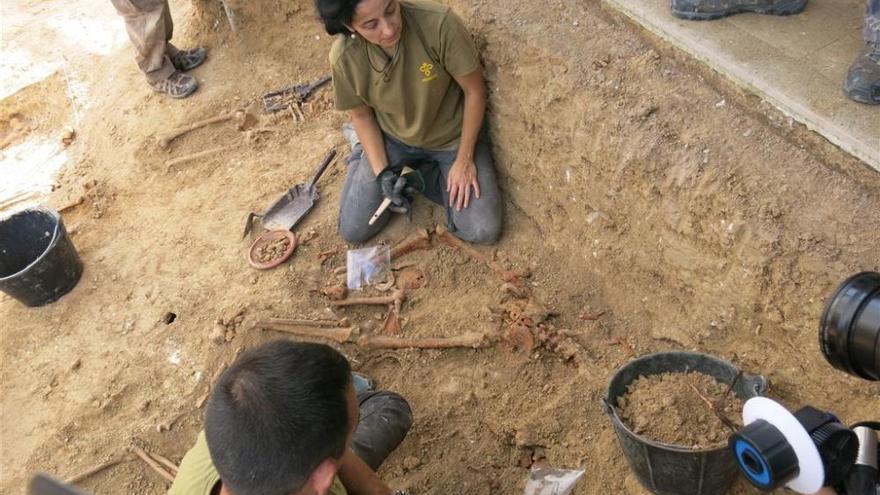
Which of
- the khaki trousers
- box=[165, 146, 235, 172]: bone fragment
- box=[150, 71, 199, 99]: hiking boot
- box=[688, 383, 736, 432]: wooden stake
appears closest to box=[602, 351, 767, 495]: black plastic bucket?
box=[688, 383, 736, 432]: wooden stake

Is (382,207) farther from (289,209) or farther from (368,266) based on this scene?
(289,209)

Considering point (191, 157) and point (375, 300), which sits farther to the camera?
point (191, 157)

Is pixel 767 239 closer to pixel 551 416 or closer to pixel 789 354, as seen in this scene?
pixel 789 354

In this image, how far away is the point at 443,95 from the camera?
3.88 metres

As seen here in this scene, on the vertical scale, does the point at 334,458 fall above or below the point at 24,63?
above

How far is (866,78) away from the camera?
279cm

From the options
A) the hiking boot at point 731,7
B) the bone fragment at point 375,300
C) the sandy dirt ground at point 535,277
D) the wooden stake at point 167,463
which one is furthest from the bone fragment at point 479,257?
the wooden stake at point 167,463

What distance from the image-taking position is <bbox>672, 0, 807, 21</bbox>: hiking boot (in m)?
3.38

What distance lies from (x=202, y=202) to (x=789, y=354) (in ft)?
12.3

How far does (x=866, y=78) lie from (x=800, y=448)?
183 cm

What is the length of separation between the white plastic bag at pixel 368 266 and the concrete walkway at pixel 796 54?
188cm

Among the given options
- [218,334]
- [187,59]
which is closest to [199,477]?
[218,334]

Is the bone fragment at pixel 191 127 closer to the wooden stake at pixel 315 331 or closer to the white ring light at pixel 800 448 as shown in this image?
the wooden stake at pixel 315 331

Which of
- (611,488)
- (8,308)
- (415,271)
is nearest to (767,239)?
(611,488)
